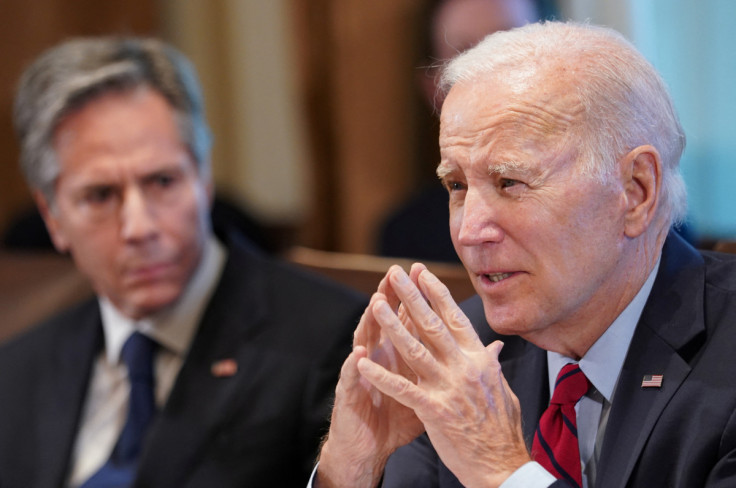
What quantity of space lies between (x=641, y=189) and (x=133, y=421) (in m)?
1.33

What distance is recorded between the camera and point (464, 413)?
1413 millimetres

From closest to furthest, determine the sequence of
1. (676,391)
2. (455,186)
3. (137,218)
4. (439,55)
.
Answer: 1. (676,391)
2. (455,186)
3. (137,218)
4. (439,55)

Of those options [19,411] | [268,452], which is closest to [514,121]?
[268,452]

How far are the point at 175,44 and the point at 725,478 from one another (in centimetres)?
487

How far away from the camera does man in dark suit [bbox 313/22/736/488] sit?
56.0 inches

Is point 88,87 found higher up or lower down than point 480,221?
lower down

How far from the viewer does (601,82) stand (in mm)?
1463

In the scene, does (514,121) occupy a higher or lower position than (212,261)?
higher

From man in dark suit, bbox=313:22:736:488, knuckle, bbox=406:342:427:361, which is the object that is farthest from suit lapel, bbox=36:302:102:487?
knuckle, bbox=406:342:427:361

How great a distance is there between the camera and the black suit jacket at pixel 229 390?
6.90 feet

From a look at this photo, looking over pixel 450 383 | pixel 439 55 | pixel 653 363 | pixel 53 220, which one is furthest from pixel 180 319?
pixel 439 55

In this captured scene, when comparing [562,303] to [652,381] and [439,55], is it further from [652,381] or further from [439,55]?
[439,55]

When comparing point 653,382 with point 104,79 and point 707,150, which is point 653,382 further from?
point 707,150

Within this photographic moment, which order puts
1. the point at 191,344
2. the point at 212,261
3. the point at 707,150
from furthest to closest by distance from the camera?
the point at 707,150 → the point at 212,261 → the point at 191,344
